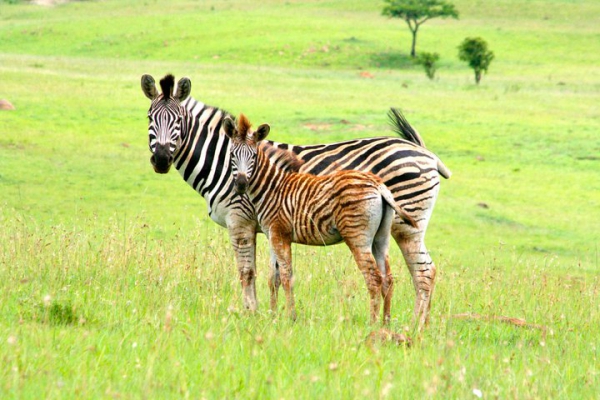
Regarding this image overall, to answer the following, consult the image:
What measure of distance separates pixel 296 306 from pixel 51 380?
11.6ft

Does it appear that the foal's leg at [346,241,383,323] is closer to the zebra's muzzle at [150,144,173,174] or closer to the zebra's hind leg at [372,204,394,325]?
the zebra's hind leg at [372,204,394,325]

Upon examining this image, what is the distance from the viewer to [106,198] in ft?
60.2

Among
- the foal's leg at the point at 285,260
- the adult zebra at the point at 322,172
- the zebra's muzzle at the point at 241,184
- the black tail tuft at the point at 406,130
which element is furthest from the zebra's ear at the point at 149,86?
the black tail tuft at the point at 406,130

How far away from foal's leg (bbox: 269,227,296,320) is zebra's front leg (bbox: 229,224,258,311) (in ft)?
1.72

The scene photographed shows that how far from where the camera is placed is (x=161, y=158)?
28.2 feet

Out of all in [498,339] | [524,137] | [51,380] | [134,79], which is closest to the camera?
[51,380]

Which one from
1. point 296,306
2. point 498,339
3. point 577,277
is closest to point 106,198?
point 577,277

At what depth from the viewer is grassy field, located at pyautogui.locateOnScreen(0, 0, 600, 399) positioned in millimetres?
5566

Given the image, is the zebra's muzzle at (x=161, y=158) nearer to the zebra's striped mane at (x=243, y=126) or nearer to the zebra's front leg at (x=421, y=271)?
the zebra's striped mane at (x=243, y=126)

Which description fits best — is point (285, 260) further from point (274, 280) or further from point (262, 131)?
point (262, 131)

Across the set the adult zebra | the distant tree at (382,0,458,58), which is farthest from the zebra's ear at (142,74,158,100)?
the distant tree at (382,0,458,58)

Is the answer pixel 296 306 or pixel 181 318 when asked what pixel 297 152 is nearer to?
pixel 296 306

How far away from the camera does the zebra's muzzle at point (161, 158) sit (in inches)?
338

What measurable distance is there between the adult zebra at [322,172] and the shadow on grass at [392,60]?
165 ft
